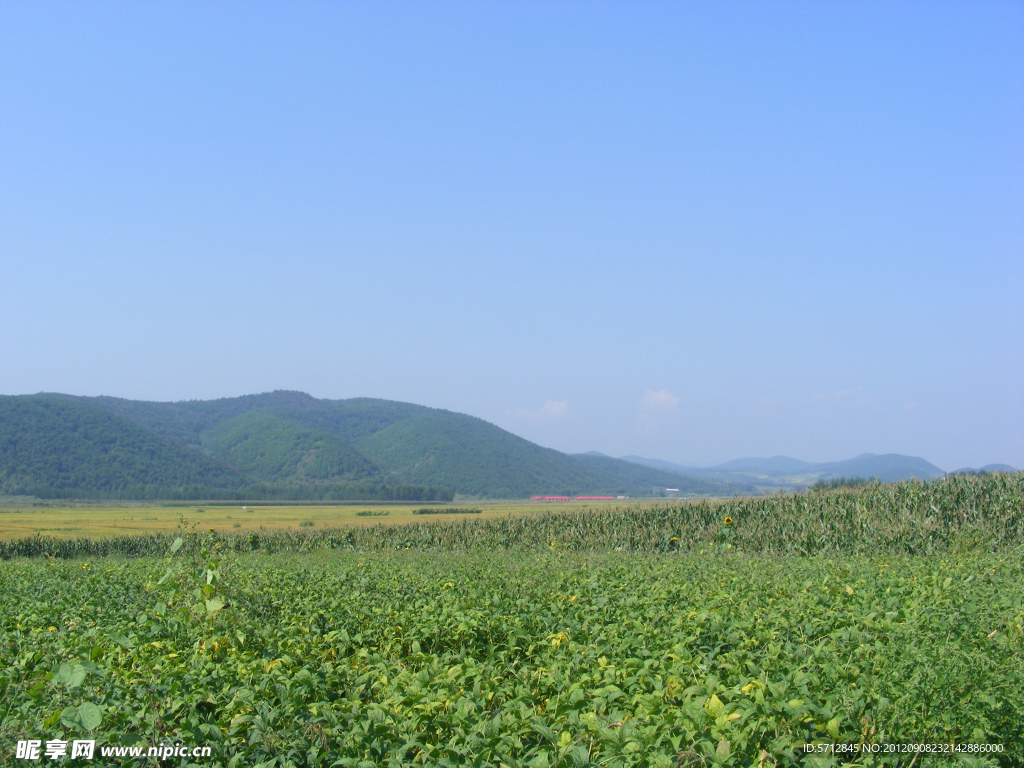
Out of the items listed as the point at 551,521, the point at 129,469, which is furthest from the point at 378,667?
the point at 129,469

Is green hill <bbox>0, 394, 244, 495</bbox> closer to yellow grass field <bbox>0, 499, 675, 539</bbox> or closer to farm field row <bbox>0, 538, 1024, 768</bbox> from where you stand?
yellow grass field <bbox>0, 499, 675, 539</bbox>

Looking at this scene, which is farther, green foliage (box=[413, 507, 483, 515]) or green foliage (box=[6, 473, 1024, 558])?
green foliage (box=[413, 507, 483, 515])

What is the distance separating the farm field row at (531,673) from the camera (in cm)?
357

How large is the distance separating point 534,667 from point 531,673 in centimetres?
55

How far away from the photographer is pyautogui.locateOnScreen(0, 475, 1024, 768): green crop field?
141 inches

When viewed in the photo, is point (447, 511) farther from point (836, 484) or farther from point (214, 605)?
point (214, 605)

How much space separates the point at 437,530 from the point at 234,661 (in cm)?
2621

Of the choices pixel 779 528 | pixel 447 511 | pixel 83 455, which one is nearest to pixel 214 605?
pixel 779 528

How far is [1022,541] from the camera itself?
16.5 metres

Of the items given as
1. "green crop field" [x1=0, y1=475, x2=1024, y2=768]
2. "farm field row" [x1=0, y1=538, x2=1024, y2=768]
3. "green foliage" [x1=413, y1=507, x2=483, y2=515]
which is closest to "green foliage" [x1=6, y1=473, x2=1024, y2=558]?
"green crop field" [x1=0, y1=475, x2=1024, y2=768]

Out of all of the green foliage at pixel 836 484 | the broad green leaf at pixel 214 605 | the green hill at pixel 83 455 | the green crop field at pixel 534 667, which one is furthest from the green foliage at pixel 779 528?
the green hill at pixel 83 455

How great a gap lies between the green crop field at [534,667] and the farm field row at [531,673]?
18 mm

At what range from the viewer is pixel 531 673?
4.83m

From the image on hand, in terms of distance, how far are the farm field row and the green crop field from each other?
0.06 feet
